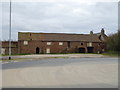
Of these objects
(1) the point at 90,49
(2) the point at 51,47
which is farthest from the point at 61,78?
(1) the point at 90,49

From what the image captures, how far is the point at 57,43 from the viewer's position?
2714 inches

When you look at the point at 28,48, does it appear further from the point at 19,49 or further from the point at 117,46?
the point at 117,46

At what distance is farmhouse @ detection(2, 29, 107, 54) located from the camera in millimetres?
65750

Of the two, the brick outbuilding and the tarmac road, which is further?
the brick outbuilding

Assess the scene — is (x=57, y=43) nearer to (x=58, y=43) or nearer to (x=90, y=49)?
(x=58, y=43)

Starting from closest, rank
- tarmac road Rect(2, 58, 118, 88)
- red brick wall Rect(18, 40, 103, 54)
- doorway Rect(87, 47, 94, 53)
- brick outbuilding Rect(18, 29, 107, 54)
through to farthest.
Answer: tarmac road Rect(2, 58, 118, 88) < red brick wall Rect(18, 40, 103, 54) < brick outbuilding Rect(18, 29, 107, 54) < doorway Rect(87, 47, 94, 53)

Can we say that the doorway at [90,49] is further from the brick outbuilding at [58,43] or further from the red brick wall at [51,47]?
the red brick wall at [51,47]

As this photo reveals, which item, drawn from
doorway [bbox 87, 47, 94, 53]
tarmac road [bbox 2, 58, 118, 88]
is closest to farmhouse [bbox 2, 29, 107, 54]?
doorway [bbox 87, 47, 94, 53]

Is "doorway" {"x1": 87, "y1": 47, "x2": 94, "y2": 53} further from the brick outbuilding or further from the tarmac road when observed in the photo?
the tarmac road

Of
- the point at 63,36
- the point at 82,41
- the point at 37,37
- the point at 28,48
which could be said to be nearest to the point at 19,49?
the point at 28,48

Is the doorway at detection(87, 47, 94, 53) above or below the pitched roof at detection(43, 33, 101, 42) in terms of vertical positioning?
below

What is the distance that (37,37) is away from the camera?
68375mm

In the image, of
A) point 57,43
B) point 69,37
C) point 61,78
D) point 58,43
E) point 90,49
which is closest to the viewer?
point 61,78

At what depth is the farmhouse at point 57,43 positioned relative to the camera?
65.8 m
